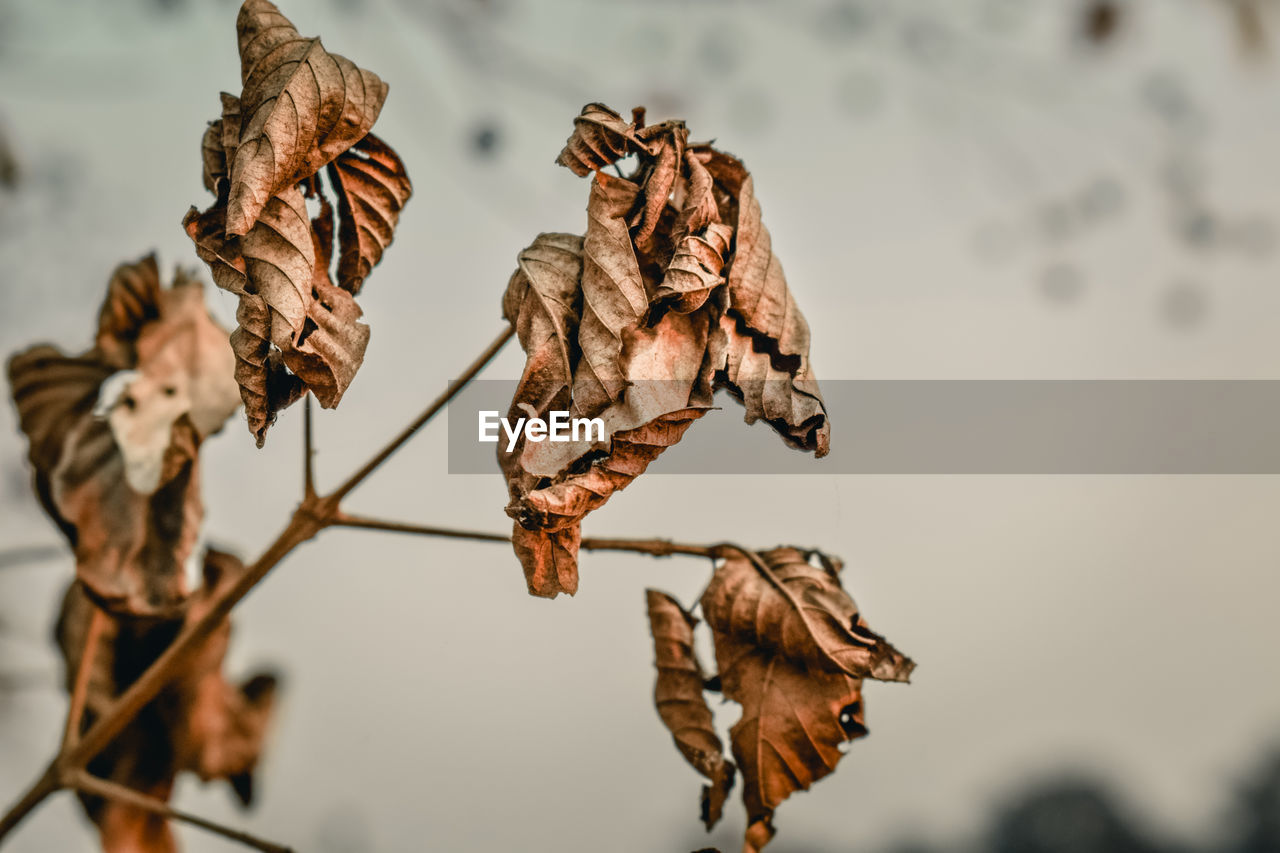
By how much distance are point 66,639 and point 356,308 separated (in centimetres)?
52

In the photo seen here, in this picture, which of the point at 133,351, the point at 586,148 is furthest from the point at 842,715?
the point at 133,351

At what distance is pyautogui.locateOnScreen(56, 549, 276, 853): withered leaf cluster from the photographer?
2.69ft

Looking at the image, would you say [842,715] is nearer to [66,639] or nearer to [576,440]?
[576,440]

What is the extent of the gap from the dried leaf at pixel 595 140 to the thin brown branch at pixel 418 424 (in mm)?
130

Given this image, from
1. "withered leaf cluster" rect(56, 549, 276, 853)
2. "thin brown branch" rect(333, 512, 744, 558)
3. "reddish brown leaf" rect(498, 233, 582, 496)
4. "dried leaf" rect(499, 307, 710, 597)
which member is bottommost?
"withered leaf cluster" rect(56, 549, 276, 853)

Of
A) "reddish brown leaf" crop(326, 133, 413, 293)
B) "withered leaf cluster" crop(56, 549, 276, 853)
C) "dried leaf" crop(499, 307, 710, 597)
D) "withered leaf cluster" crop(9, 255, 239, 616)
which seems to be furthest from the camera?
"withered leaf cluster" crop(56, 549, 276, 853)

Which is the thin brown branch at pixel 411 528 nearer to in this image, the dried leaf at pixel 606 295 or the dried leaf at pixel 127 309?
the dried leaf at pixel 606 295

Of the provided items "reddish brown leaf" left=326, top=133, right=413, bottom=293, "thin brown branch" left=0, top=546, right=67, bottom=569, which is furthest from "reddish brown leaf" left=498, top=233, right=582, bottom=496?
"thin brown branch" left=0, top=546, right=67, bottom=569

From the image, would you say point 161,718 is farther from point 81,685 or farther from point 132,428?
point 132,428

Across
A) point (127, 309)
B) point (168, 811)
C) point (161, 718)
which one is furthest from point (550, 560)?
point (161, 718)

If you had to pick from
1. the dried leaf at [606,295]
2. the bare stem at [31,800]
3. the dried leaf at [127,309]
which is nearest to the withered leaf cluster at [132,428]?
the dried leaf at [127,309]

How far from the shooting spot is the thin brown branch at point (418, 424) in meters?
0.63

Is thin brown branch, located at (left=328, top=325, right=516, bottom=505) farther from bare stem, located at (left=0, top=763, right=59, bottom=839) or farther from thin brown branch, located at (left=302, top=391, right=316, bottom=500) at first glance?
bare stem, located at (left=0, top=763, right=59, bottom=839)

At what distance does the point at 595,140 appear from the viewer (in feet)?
1.75
